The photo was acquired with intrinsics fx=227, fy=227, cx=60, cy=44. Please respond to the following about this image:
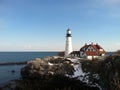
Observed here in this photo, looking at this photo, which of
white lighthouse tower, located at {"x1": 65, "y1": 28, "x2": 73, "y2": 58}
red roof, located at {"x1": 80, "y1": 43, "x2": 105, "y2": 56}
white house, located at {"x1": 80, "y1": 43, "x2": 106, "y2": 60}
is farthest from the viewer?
white lighthouse tower, located at {"x1": 65, "y1": 28, "x2": 73, "y2": 58}

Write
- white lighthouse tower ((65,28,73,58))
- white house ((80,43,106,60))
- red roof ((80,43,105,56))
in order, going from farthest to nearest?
white lighthouse tower ((65,28,73,58)) < red roof ((80,43,105,56)) < white house ((80,43,106,60))

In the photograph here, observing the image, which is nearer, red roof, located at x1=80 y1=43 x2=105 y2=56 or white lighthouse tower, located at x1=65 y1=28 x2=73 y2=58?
red roof, located at x1=80 y1=43 x2=105 y2=56

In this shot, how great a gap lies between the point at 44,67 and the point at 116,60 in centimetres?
1734

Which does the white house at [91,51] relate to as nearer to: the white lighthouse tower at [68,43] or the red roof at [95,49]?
the red roof at [95,49]

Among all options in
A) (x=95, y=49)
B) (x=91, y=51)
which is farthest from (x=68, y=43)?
(x=95, y=49)

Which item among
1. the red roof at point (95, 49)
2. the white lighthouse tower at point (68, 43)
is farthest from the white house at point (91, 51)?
the white lighthouse tower at point (68, 43)

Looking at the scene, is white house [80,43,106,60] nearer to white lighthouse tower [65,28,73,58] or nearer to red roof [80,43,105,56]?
red roof [80,43,105,56]

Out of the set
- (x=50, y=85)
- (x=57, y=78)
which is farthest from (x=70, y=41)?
(x=50, y=85)

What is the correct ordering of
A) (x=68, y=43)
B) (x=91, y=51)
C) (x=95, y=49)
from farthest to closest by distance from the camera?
(x=68, y=43)
(x=95, y=49)
(x=91, y=51)

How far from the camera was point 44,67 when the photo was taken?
32438 millimetres

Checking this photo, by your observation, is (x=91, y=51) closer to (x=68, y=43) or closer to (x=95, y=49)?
(x=95, y=49)

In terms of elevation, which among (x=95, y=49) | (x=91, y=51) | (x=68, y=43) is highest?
(x=68, y=43)

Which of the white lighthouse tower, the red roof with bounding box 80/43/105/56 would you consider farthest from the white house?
the white lighthouse tower

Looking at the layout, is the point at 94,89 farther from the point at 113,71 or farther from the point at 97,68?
the point at 113,71
